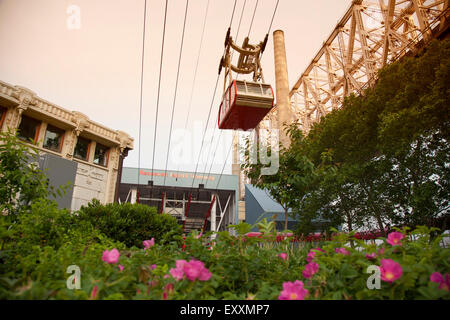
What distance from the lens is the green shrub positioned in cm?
751

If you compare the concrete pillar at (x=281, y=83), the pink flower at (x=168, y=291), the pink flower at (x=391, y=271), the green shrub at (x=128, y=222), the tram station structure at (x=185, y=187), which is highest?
the concrete pillar at (x=281, y=83)

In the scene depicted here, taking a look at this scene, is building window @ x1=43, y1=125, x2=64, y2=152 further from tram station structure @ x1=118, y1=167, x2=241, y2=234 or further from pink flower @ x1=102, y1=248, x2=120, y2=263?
pink flower @ x1=102, y1=248, x2=120, y2=263

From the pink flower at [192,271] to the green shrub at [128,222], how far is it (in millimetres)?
6226

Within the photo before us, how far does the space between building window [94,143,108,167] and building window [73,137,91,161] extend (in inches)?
29.0

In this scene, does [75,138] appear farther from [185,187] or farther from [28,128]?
[185,187]

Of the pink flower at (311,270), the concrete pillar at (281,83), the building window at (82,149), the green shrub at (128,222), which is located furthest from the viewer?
the concrete pillar at (281,83)

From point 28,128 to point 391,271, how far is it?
2118 cm

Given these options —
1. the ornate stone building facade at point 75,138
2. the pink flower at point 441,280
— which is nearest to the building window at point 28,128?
the ornate stone building facade at point 75,138

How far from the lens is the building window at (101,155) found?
2070 centimetres

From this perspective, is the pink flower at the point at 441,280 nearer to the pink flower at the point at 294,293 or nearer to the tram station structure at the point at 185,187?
the pink flower at the point at 294,293

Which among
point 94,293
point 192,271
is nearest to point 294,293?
point 192,271

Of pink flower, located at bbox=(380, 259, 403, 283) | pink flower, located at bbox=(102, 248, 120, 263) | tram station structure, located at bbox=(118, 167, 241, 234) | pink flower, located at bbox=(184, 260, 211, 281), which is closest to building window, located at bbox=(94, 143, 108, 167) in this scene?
tram station structure, located at bbox=(118, 167, 241, 234)

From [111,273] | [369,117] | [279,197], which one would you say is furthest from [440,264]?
[369,117]
